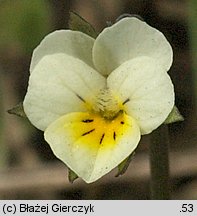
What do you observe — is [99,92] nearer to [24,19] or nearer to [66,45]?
[66,45]

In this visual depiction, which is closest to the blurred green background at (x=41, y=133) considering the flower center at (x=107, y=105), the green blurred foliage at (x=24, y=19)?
the green blurred foliage at (x=24, y=19)

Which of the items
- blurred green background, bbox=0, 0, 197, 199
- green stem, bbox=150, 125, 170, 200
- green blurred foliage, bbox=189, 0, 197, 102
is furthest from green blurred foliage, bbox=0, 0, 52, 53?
green stem, bbox=150, 125, 170, 200

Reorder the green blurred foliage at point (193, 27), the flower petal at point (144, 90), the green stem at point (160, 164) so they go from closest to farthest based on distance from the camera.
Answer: the flower petal at point (144, 90)
the green stem at point (160, 164)
the green blurred foliage at point (193, 27)

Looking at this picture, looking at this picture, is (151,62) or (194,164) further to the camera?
(194,164)

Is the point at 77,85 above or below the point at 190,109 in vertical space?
above

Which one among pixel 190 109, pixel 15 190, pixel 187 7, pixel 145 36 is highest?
pixel 145 36

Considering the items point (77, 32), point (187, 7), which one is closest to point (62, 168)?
point (187, 7)

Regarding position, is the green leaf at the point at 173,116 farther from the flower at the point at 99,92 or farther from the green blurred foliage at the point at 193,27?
the green blurred foliage at the point at 193,27

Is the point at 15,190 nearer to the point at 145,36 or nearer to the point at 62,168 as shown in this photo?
the point at 62,168
